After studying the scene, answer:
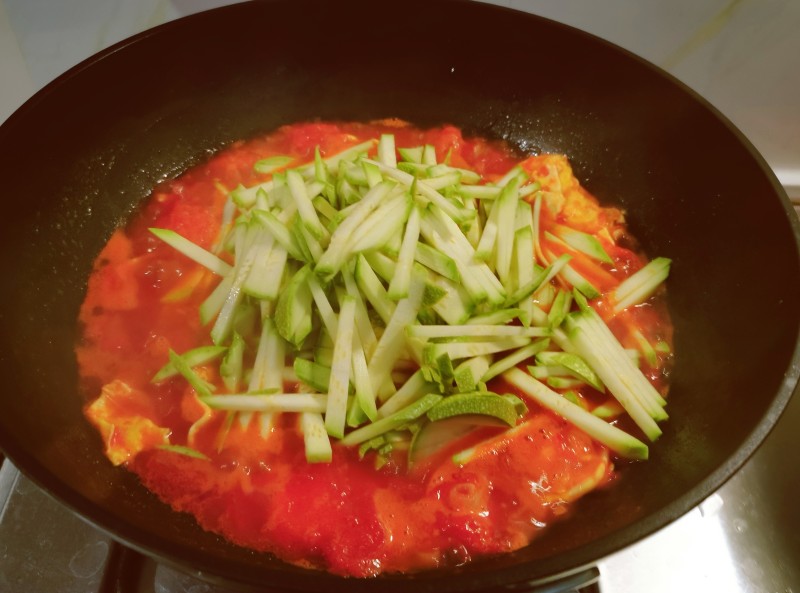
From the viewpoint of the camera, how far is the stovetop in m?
1.31

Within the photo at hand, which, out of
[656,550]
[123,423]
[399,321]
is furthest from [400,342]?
[656,550]

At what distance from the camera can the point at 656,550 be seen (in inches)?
57.6

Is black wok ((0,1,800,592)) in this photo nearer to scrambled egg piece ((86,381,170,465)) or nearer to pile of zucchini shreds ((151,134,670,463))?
scrambled egg piece ((86,381,170,465))

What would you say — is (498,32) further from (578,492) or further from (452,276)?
(578,492)

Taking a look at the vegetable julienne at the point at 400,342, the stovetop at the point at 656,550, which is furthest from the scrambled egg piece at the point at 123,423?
the stovetop at the point at 656,550

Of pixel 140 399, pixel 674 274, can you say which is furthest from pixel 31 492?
pixel 674 274

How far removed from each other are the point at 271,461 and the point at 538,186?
101 cm

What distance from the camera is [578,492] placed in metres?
1.23

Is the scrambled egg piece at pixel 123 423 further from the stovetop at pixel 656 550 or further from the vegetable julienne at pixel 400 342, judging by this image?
the stovetop at pixel 656 550

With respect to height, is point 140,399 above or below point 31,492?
above

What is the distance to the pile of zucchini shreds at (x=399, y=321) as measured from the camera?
126 centimetres

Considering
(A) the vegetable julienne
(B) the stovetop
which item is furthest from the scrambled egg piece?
(B) the stovetop

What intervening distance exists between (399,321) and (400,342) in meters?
0.05

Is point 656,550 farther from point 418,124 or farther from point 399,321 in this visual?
point 418,124
